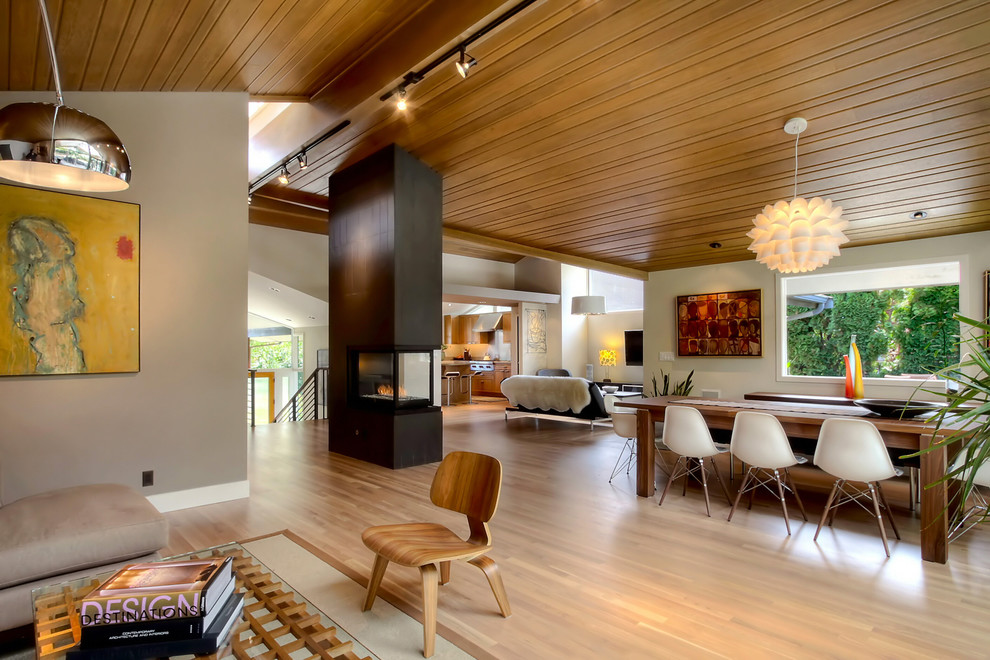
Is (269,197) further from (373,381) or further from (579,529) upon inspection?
(579,529)

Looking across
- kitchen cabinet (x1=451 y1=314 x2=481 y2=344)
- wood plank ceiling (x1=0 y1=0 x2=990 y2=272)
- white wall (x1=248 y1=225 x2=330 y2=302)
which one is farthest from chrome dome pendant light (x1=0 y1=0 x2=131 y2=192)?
kitchen cabinet (x1=451 y1=314 x2=481 y2=344)

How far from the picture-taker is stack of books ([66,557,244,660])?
1.32 meters

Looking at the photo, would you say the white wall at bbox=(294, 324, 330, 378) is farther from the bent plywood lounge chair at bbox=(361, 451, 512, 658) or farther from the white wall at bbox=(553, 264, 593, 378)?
the bent plywood lounge chair at bbox=(361, 451, 512, 658)

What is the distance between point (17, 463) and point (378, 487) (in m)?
2.40

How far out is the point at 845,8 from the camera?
2.70 m

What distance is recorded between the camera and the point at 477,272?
38.8ft

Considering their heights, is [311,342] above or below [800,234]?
below

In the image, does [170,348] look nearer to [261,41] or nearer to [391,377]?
[391,377]

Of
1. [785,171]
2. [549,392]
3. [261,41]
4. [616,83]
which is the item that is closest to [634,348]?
[549,392]

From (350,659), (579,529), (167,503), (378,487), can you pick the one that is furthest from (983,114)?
(167,503)

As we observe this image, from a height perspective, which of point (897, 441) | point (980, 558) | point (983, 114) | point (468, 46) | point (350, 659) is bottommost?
point (980, 558)

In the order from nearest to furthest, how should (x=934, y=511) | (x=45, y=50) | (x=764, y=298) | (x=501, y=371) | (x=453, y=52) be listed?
(x=45, y=50), (x=934, y=511), (x=453, y=52), (x=764, y=298), (x=501, y=371)

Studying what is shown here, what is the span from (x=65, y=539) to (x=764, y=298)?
8.37 meters

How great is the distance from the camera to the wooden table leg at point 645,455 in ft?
14.1
